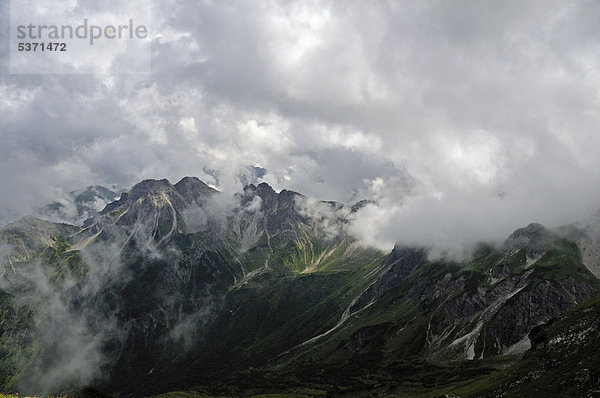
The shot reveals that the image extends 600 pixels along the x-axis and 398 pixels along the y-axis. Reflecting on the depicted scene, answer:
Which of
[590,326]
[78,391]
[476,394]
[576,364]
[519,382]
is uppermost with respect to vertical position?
[78,391]

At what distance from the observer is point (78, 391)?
182 feet

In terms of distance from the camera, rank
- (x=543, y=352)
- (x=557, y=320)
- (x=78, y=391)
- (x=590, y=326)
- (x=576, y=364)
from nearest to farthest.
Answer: (x=78, y=391), (x=576, y=364), (x=590, y=326), (x=543, y=352), (x=557, y=320)

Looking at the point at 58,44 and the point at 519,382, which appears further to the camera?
the point at 519,382

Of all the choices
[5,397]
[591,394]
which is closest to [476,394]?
[591,394]

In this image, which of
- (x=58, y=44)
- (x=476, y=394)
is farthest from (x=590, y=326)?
(x=58, y=44)

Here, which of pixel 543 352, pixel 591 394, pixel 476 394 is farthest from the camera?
pixel 476 394

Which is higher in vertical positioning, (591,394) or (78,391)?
(78,391)

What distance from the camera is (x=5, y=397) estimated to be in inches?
1473

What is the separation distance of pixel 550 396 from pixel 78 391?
116m

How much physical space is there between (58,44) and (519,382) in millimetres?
177792

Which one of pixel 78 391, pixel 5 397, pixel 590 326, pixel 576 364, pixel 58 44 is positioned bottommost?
pixel 576 364

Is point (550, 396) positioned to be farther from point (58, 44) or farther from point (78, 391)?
point (58, 44)

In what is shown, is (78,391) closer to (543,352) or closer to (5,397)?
(5,397)

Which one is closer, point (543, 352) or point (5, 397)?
point (5, 397)
